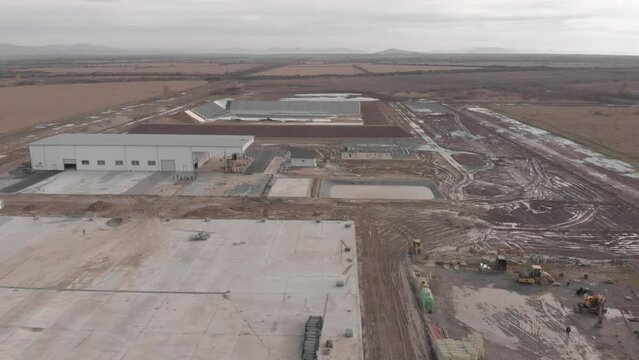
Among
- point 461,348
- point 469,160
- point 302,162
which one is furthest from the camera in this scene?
point 469,160

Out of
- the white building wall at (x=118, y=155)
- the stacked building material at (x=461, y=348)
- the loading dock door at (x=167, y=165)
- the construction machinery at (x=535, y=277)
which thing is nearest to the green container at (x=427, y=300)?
the stacked building material at (x=461, y=348)

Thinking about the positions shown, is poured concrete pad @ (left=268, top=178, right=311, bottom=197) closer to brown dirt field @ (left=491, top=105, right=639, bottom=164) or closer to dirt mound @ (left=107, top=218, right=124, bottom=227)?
dirt mound @ (left=107, top=218, right=124, bottom=227)

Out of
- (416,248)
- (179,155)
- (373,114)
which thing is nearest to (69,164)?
(179,155)

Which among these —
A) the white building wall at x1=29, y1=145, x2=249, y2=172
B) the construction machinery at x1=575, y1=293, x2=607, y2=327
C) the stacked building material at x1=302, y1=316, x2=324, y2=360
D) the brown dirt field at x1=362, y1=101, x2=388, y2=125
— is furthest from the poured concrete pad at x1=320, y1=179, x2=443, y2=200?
the brown dirt field at x1=362, y1=101, x2=388, y2=125

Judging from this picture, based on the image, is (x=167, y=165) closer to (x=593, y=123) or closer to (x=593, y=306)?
(x=593, y=306)

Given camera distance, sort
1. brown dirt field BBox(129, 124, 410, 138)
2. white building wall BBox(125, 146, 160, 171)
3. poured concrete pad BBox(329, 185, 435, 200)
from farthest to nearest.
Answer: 1. brown dirt field BBox(129, 124, 410, 138)
2. white building wall BBox(125, 146, 160, 171)
3. poured concrete pad BBox(329, 185, 435, 200)

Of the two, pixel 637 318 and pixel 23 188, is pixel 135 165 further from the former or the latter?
pixel 637 318

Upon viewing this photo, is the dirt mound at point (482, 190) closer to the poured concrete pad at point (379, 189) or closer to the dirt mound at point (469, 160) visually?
the poured concrete pad at point (379, 189)

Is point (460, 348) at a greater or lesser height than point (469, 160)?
lesser
